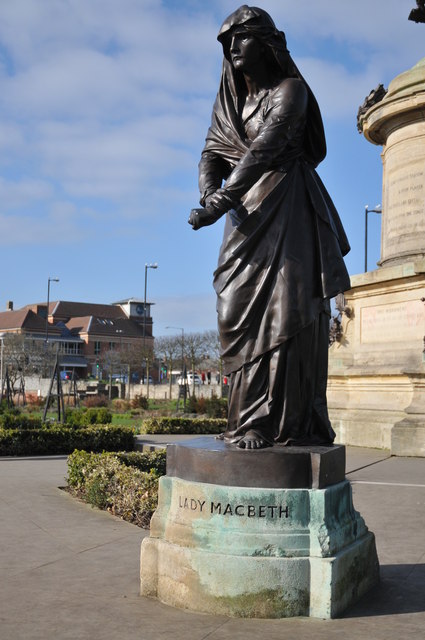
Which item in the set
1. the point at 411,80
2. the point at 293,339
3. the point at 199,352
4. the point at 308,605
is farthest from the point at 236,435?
the point at 199,352

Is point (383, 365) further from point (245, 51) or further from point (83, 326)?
point (83, 326)

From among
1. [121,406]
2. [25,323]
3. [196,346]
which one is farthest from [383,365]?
[25,323]

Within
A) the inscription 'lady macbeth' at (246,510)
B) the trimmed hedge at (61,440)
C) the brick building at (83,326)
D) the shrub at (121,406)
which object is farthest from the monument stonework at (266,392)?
the brick building at (83,326)

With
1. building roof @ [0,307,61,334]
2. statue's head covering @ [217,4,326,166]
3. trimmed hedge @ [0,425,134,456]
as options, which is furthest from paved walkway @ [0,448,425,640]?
building roof @ [0,307,61,334]

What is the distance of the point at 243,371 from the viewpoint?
4.93 metres

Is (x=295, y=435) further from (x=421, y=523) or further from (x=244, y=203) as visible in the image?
(x=421, y=523)

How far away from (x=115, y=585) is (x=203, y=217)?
2.53m

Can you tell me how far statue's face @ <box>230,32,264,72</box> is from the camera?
5.08m

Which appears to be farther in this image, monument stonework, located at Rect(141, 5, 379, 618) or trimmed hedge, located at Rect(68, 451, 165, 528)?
trimmed hedge, located at Rect(68, 451, 165, 528)

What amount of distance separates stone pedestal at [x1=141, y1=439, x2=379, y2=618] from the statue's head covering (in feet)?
6.94

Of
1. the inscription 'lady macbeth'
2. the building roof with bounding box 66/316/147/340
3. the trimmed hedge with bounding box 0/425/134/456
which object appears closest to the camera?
the inscription 'lady macbeth'

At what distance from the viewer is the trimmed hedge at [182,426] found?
23766 millimetres

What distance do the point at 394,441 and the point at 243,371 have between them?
10.1 m

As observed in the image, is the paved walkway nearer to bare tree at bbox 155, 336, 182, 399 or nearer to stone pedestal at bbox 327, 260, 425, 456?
stone pedestal at bbox 327, 260, 425, 456
